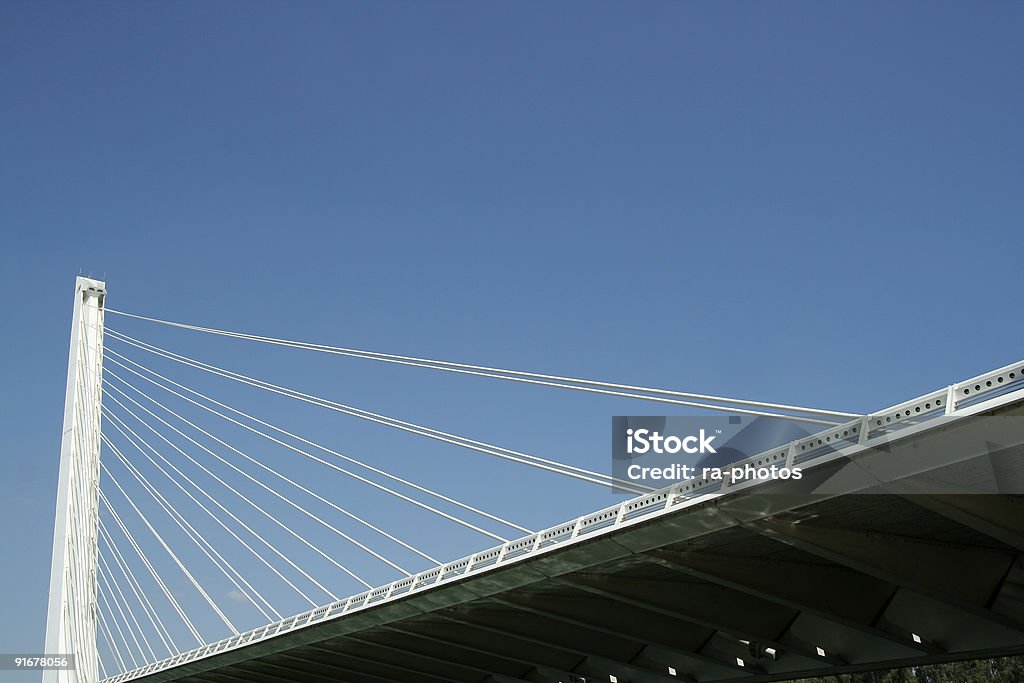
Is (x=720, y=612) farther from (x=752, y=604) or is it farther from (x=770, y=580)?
(x=770, y=580)

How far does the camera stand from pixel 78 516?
3922 cm

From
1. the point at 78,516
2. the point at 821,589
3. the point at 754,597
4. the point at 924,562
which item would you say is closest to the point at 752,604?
the point at 754,597

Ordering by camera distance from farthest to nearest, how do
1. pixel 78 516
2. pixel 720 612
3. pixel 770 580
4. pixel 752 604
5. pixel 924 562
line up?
pixel 78 516
pixel 752 604
pixel 720 612
pixel 770 580
pixel 924 562

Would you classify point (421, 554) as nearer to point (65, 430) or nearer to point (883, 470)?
point (883, 470)

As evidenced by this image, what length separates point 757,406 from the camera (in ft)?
51.5

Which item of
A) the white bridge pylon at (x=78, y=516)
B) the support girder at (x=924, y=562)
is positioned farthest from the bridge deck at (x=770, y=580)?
the white bridge pylon at (x=78, y=516)

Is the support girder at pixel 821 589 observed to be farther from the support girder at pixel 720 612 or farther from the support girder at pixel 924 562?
the support girder at pixel 924 562

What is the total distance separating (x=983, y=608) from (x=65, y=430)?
32.8 meters

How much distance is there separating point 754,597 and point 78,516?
26374mm

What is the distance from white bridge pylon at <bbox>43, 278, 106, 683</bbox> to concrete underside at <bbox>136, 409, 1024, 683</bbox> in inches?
397

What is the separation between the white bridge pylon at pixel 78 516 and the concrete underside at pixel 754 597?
10.1m

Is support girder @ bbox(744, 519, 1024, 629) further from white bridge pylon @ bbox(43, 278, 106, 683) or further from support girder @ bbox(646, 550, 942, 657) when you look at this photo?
Answer: white bridge pylon @ bbox(43, 278, 106, 683)

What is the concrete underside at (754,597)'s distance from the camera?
55.0ft

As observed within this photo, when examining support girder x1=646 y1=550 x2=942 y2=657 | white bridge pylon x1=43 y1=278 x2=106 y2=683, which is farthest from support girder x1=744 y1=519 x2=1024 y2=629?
white bridge pylon x1=43 y1=278 x2=106 y2=683
